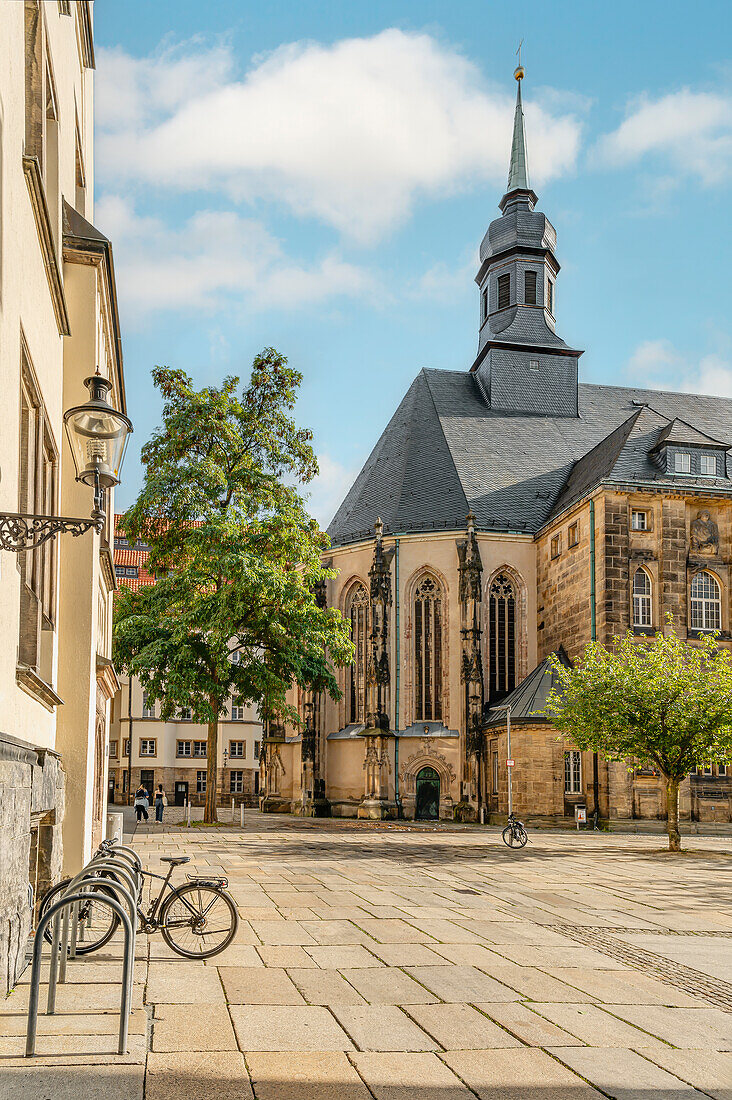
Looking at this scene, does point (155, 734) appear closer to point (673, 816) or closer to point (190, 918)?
point (673, 816)

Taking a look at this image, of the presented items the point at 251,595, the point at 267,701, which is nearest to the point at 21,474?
the point at 251,595

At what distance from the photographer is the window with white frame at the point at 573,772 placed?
35938 mm

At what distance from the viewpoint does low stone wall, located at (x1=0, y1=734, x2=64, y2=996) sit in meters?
6.86

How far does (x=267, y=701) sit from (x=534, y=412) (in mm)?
22877

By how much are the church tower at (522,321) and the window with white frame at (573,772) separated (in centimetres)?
1771

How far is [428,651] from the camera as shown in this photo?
4269 cm

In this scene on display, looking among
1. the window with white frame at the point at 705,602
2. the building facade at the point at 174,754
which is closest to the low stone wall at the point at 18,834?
the window with white frame at the point at 705,602

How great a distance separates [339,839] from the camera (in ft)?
92.5

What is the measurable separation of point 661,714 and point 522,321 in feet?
91.8

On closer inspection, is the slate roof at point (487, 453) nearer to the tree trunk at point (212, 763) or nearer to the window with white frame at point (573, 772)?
the window with white frame at point (573, 772)

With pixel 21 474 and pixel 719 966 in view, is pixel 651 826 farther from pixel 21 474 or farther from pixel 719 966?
pixel 21 474

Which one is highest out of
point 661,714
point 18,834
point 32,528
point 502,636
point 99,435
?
point 502,636

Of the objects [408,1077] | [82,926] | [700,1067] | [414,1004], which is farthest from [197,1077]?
[82,926]

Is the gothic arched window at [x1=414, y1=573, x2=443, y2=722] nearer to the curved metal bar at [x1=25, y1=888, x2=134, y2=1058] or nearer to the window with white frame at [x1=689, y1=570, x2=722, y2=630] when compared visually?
the window with white frame at [x1=689, y1=570, x2=722, y2=630]
